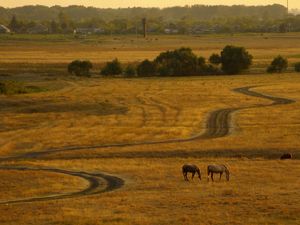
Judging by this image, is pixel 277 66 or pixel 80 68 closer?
pixel 80 68

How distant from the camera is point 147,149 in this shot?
50531 millimetres

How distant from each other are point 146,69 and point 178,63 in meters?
4.57

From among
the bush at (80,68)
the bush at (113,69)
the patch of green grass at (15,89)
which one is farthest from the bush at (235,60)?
the patch of green grass at (15,89)

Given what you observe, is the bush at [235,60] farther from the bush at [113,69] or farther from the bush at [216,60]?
the bush at [113,69]

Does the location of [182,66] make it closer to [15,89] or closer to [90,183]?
[15,89]

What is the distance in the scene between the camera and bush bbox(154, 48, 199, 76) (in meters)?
117

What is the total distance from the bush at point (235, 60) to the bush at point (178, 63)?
4150 mm

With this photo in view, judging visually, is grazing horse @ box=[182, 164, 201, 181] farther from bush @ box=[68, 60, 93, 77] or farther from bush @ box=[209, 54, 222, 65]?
bush @ box=[209, 54, 222, 65]

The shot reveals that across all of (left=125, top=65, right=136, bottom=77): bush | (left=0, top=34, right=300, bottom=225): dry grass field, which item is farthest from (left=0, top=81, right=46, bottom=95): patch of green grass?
(left=125, top=65, right=136, bottom=77): bush

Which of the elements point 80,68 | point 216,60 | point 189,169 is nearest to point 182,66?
point 216,60

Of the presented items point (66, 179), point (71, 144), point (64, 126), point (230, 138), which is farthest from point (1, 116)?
point (66, 179)

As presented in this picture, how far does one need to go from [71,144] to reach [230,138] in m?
9.84

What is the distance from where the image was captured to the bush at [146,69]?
378 feet

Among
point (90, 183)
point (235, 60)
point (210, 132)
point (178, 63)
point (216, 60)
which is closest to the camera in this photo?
point (90, 183)
